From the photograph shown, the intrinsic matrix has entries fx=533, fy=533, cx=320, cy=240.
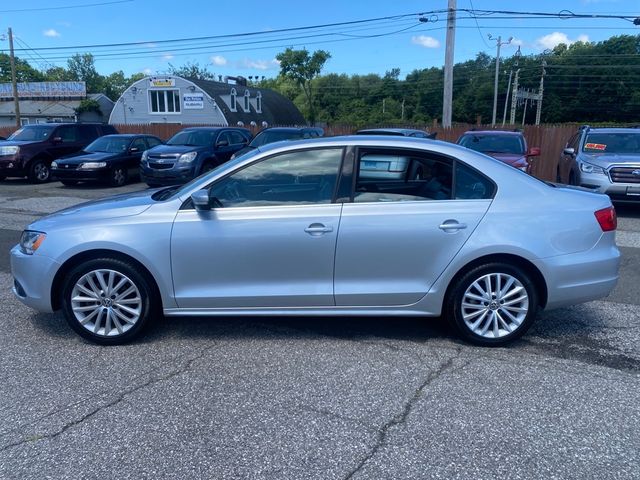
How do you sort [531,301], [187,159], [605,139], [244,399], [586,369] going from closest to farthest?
[244,399] < [586,369] < [531,301] < [605,139] < [187,159]

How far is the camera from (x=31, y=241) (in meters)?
4.40

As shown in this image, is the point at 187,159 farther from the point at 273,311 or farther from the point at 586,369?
the point at 586,369

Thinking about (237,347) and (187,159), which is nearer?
(237,347)

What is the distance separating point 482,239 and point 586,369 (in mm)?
1238

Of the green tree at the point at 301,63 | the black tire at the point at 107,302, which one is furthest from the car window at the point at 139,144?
the green tree at the point at 301,63

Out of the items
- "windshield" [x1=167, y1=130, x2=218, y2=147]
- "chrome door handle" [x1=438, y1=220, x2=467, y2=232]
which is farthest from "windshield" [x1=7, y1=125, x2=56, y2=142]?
"chrome door handle" [x1=438, y1=220, x2=467, y2=232]

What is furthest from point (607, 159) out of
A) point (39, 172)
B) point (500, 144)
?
point (39, 172)

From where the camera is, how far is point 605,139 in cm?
1164

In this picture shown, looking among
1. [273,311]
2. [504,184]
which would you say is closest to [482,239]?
[504,184]

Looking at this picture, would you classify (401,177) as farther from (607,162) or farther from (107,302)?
(607,162)

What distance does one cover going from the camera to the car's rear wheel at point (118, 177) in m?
15.8

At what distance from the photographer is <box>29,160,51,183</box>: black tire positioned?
1662 centimetres

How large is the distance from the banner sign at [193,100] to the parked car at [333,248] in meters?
42.1

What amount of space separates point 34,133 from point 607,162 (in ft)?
54.5
